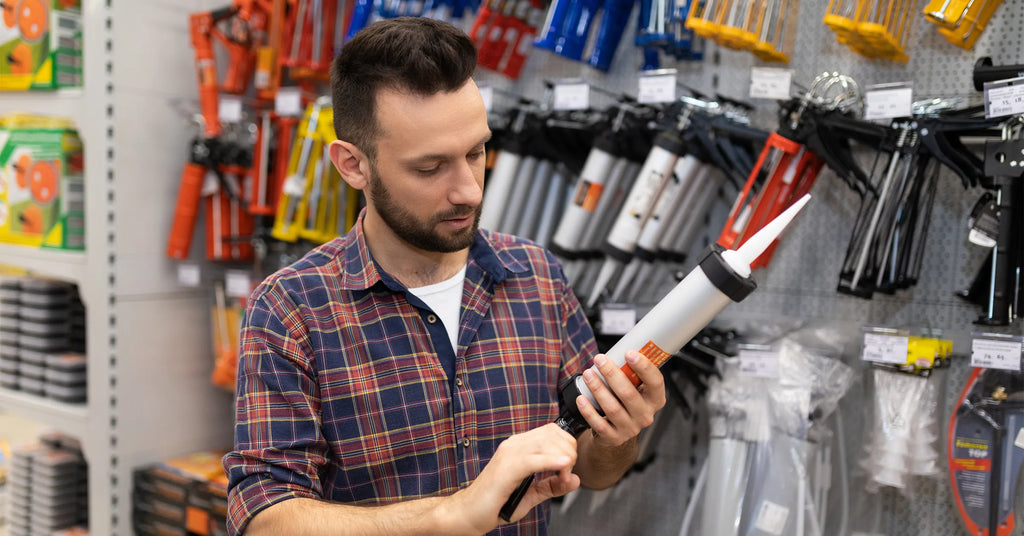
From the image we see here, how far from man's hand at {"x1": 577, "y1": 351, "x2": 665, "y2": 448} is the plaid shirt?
262 millimetres

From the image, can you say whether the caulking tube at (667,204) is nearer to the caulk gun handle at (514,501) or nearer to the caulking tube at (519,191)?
the caulking tube at (519,191)

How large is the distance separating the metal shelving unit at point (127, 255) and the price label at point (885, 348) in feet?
7.54

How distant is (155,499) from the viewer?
2.81 m

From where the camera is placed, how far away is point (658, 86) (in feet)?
7.06

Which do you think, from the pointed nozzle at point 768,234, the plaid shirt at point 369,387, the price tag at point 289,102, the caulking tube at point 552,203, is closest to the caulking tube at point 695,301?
the pointed nozzle at point 768,234

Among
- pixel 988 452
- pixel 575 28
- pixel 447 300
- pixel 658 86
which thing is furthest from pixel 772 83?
pixel 447 300

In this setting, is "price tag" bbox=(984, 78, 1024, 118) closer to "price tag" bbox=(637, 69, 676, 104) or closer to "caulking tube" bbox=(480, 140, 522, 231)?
"price tag" bbox=(637, 69, 676, 104)

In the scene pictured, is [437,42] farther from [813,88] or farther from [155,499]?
[155,499]

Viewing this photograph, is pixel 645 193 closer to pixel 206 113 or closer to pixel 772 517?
pixel 772 517

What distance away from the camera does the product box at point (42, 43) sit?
9.19 ft

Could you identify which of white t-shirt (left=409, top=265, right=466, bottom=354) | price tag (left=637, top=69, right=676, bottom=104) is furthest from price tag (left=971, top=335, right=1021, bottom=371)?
white t-shirt (left=409, top=265, right=466, bottom=354)

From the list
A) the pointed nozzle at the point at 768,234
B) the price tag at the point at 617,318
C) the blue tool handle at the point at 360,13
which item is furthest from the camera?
the blue tool handle at the point at 360,13

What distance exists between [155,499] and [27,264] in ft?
3.05

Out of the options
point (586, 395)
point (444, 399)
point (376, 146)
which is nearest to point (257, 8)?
point (376, 146)
